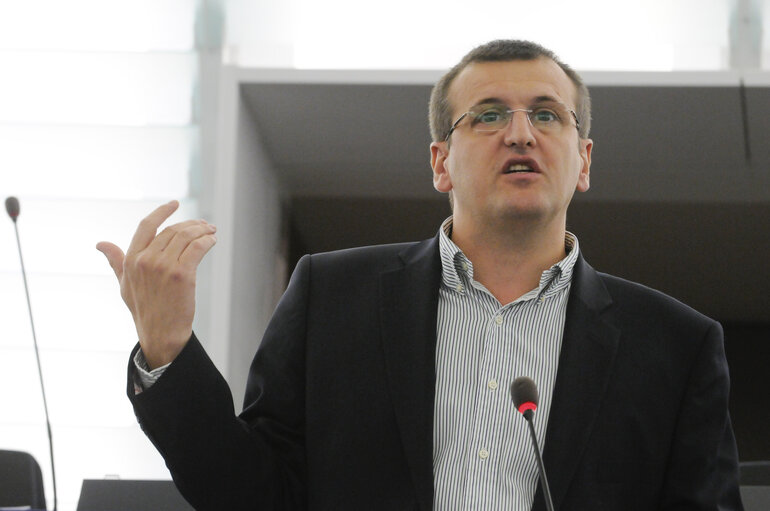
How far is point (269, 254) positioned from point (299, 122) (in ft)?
1.47

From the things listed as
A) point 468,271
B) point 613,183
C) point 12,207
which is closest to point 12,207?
point 12,207

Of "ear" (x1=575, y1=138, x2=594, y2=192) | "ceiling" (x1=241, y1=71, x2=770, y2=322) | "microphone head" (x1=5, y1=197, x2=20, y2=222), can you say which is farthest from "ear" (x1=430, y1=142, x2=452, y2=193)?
"ceiling" (x1=241, y1=71, x2=770, y2=322)

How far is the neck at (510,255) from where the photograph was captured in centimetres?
178

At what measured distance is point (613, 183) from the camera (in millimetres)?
3414

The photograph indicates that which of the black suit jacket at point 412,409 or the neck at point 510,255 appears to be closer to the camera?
the black suit jacket at point 412,409

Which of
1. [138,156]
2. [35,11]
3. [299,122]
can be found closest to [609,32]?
[299,122]

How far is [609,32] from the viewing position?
11.4 ft

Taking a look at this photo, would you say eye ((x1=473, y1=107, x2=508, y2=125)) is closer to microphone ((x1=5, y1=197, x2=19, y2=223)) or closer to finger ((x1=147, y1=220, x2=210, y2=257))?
finger ((x1=147, y1=220, x2=210, y2=257))

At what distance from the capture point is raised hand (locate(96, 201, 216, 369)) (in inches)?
52.4

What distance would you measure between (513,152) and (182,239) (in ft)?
2.05

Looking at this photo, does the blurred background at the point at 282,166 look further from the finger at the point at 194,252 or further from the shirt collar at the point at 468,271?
the finger at the point at 194,252

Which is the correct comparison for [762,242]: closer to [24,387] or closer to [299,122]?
[299,122]

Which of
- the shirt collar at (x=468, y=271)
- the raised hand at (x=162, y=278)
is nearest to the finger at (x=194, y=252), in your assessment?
the raised hand at (x=162, y=278)

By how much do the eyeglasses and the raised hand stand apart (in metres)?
0.60
